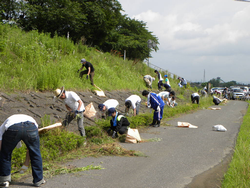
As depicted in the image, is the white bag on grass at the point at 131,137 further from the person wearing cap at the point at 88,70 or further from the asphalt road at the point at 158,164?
the person wearing cap at the point at 88,70

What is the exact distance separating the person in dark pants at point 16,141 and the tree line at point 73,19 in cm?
1474

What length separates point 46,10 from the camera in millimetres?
24453

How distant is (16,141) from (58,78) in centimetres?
857

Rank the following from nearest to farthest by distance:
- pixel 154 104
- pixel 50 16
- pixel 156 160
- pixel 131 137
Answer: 1. pixel 156 160
2. pixel 131 137
3. pixel 154 104
4. pixel 50 16

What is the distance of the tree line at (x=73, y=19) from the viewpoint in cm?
2301

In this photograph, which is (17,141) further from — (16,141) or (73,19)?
(73,19)

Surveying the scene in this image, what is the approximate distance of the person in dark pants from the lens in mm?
4598

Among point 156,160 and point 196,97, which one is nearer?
point 156,160

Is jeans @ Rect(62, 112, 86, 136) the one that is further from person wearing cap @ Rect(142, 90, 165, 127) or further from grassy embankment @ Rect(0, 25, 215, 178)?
person wearing cap @ Rect(142, 90, 165, 127)

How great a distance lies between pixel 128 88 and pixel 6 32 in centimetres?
923

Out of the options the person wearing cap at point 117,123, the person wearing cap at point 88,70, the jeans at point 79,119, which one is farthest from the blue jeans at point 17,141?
the person wearing cap at point 88,70

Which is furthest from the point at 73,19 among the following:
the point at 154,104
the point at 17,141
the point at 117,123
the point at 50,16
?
the point at 17,141

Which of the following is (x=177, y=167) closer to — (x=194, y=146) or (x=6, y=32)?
(x=194, y=146)

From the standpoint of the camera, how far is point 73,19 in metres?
25.4
